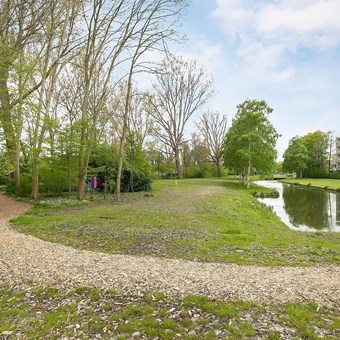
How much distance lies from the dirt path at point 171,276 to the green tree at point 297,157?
52222 millimetres

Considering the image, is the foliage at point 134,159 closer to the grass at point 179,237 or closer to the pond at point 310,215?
the grass at point 179,237

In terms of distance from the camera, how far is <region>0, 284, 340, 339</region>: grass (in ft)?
11.6

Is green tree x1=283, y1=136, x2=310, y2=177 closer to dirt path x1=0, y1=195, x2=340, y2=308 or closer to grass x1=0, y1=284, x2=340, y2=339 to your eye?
dirt path x1=0, y1=195, x2=340, y2=308

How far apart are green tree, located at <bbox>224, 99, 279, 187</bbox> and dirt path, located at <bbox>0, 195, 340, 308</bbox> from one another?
926 inches

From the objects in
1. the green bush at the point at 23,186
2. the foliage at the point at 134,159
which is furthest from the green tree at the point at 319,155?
the green bush at the point at 23,186

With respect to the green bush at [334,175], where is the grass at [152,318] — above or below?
below

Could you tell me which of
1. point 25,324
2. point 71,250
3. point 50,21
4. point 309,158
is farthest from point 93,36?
point 309,158

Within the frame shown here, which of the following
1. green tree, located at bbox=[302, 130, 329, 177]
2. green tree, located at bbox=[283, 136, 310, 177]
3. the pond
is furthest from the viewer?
green tree, located at bbox=[302, 130, 329, 177]

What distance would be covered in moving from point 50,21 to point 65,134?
584 centimetres

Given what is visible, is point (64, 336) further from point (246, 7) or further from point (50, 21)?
point (50, 21)

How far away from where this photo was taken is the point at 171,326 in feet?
12.0

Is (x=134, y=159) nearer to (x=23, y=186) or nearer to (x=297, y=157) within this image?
(x=23, y=186)

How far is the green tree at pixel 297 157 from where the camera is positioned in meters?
53.5

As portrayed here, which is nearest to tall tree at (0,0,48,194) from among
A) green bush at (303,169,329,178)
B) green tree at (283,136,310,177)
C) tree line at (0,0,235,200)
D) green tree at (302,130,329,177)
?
tree line at (0,0,235,200)
